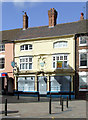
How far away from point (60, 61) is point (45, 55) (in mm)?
2452

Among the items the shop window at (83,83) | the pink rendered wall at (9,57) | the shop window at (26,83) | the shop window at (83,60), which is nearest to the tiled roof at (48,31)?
the pink rendered wall at (9,57)

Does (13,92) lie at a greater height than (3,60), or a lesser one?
lesser

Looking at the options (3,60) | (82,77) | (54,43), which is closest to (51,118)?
(82,77)

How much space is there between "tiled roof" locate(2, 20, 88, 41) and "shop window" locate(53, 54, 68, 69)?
295 centimetres

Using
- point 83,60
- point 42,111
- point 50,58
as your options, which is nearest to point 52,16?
point 50,58

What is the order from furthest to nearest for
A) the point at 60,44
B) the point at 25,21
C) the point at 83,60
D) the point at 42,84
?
the point at 25,21 < the point at 42,84 < the point at 60,44 < the point at 83,60

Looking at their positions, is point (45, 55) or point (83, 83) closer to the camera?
point (83, 83)

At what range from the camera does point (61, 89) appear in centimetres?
2406

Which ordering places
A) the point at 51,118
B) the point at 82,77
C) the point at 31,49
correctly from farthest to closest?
the point at 31,49 → the point at 82,77 → the point at 51,118

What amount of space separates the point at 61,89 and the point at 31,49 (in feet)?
22.7

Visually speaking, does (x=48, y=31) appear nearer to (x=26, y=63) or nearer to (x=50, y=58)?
(x=50, y=58)

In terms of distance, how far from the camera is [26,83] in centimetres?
2595

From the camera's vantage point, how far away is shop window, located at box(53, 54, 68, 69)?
934 inches

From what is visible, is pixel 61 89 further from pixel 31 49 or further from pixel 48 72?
pixel 31 49
